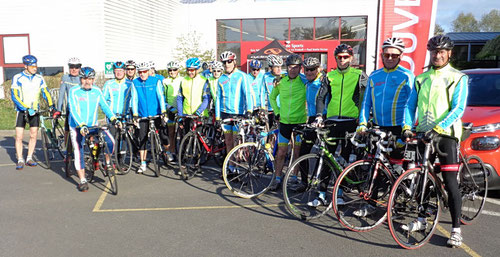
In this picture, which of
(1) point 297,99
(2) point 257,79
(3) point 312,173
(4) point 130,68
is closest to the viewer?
(3) point 312,173

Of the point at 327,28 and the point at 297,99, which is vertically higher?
the point at 327,28

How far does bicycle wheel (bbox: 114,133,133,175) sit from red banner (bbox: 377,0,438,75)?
846 centimetres

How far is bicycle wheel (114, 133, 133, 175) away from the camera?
7.03 m

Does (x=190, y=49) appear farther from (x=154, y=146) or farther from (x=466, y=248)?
(x=466, y=248)

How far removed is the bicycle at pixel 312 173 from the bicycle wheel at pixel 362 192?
0.34 m

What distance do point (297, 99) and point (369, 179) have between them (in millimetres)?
1921

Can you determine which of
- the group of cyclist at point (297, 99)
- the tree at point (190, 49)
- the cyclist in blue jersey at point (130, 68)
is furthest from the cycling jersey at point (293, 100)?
the tree at point (190, 49)

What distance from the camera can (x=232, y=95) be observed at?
22.0 feet

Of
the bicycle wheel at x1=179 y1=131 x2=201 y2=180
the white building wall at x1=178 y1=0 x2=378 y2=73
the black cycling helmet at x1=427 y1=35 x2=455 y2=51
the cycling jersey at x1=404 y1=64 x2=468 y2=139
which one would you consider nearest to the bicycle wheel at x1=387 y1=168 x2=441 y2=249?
the cycling jersey at x1=404 y1=64 x2=468 y2=139

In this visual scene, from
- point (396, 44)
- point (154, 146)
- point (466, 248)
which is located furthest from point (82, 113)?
point (466, 248)

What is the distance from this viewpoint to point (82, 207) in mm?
5285

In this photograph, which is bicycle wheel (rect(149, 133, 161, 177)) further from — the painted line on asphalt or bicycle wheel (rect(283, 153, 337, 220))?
the painted line on asphalt

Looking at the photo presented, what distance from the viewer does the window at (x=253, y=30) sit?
26.4 meters

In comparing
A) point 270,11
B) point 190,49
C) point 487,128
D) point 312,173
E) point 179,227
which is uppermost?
point 270,11
